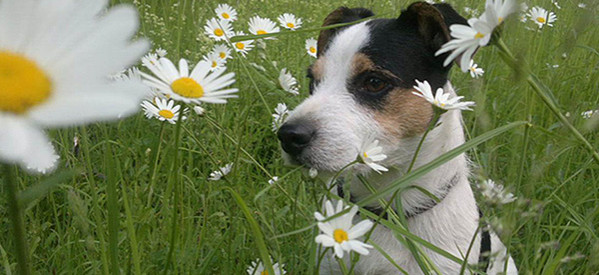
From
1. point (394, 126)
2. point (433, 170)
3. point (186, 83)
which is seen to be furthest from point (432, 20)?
point (186, 83)

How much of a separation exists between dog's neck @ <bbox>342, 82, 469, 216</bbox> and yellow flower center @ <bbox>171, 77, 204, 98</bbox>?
3.99 feet

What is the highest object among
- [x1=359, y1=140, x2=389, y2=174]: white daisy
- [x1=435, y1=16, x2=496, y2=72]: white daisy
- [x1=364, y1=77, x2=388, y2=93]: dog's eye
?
[x1=364, y1=77, x2=388, y2=93]: dog's eye

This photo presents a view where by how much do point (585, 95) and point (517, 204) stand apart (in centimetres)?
245

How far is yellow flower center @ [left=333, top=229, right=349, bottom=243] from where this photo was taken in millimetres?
881

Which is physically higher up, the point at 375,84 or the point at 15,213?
the point at 375,84

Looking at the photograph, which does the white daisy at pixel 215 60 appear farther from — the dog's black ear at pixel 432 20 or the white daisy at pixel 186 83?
the white daisy at pixel 186 83

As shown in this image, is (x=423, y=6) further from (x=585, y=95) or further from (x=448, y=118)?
(x=585, y=95)

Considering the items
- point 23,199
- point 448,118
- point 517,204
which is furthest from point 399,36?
point 23,199

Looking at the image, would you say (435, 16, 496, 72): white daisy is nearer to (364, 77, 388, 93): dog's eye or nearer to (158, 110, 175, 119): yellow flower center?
(158, 110, 175, 119): yellow flower center

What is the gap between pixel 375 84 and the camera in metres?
2.00

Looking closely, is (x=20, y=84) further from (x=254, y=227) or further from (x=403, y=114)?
(x=403, y=114)

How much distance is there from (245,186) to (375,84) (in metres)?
0.60

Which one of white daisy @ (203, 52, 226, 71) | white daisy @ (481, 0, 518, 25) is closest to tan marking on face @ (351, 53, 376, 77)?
white daisy @ (203, 52, 226, 71)

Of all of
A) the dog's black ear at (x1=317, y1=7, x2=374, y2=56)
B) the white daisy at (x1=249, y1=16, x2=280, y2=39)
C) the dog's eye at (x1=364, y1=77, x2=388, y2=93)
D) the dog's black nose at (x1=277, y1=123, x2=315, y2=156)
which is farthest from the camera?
the white daisy at (x1=249, y1=16, x2=280, y2=39)
